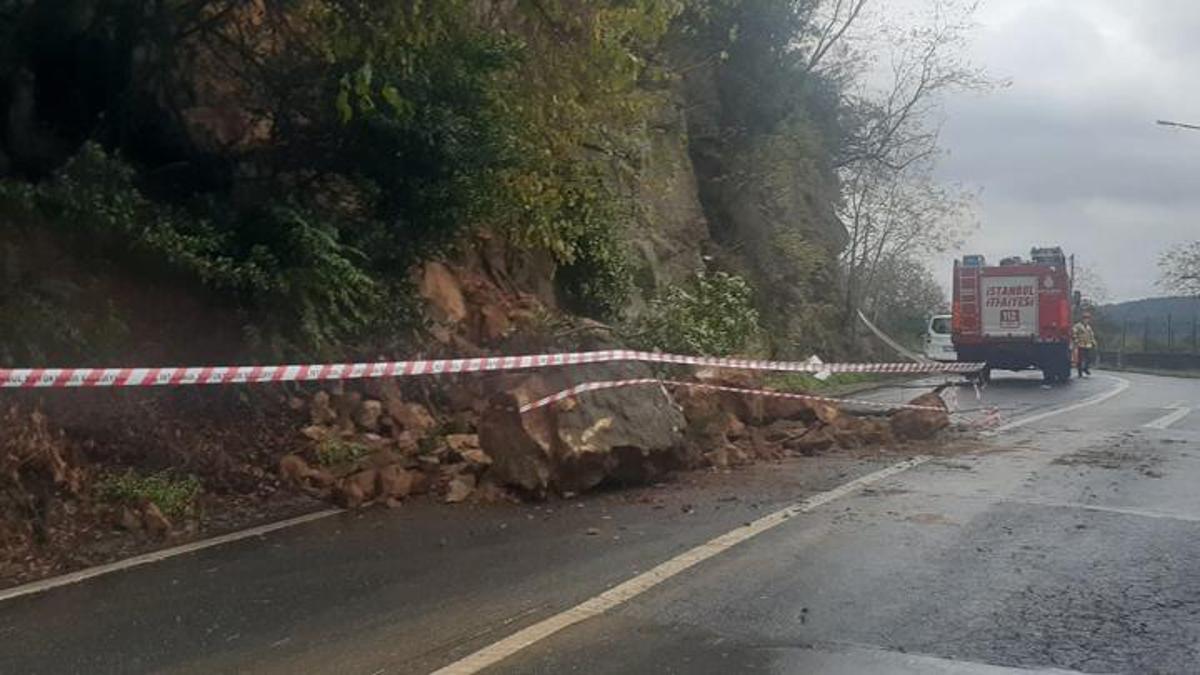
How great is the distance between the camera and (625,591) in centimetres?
645

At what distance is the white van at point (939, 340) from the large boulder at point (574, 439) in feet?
81.5

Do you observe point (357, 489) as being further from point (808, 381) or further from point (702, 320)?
point (808, 381)

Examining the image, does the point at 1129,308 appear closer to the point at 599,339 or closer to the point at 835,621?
the point at 599,339

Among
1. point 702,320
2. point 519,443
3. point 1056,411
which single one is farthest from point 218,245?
point 1056,411

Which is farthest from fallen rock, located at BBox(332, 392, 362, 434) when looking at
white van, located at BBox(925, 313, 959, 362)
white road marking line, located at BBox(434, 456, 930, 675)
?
white van, located at BBox(925, 313, 959, 362)

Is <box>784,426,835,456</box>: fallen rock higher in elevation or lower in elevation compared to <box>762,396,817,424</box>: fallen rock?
lower

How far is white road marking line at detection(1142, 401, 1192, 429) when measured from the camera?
16.0m

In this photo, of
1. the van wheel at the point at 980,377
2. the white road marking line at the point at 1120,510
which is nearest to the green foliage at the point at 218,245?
the white road marking line at the point at 1120,510

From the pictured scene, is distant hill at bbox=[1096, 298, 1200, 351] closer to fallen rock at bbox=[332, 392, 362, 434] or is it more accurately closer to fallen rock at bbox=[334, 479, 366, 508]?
fallen rock at bbox=[332, 392, 362, 434]

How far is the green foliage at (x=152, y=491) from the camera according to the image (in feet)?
27.3

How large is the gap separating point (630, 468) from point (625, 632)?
4.27 meters

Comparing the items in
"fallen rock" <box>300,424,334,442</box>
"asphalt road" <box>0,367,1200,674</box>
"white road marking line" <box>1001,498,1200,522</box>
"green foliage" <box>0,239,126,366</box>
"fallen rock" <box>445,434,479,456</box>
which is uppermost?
"green foliage" <box>0,239,126,366</box>

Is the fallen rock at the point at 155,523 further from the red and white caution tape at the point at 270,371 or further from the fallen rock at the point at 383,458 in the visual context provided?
the fallen rock at the point at 383,458

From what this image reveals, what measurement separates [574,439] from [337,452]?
2027mm
